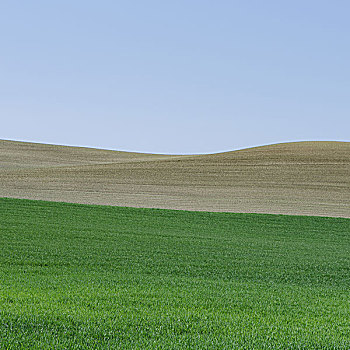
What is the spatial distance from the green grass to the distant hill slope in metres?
8.75

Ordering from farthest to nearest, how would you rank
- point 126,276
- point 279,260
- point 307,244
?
1. point 307,244
2. point 279,260
3. point 126,276

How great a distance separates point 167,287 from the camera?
750 cm

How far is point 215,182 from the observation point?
109 feet

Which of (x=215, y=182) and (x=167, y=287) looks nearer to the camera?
(x=167, y=287)

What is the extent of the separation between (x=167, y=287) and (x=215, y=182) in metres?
25.8

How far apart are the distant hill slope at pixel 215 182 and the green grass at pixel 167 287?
8750 mm

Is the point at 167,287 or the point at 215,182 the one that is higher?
the point at 215,182

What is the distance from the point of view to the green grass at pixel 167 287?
5.02m

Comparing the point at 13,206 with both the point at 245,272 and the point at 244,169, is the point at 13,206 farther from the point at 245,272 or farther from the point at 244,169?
the point at 244,169

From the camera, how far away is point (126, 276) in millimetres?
8383

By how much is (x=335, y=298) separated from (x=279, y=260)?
3653 millimetres

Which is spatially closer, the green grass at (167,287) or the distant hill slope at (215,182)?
the green grass at (167,287)

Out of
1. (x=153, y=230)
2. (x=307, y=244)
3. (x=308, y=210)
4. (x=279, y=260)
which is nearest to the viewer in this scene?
(x=279, y=260)

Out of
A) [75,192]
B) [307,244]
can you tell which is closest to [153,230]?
[307,244]
